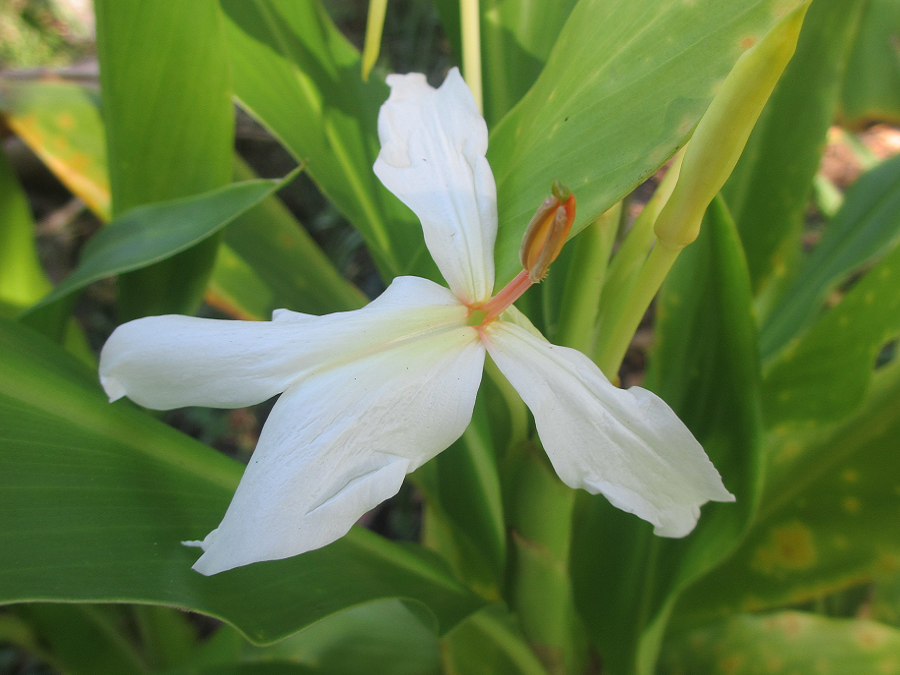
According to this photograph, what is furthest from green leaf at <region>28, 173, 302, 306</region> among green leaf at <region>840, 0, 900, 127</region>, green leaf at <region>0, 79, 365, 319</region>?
green leaf at <region>840, 0, 900, 127</region>

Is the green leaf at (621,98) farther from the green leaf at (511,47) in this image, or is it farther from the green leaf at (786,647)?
the green leaf at (786,647)

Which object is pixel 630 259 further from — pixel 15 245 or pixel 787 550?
pixel 15 245

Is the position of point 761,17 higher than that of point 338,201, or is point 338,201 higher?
point 761,17

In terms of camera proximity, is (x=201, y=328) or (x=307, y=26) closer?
(x=201, y=328)

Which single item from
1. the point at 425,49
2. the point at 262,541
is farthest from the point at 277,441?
the point at 425,49

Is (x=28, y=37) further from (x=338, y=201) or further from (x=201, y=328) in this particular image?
(x=201, y=328)

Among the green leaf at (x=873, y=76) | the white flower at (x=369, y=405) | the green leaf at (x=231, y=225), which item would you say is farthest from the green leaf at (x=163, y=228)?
the green leaf at (x=873, y=76)

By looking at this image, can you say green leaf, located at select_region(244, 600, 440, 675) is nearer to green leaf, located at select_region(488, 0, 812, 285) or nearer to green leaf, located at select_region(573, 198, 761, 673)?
green leaf, located at select_region(573, 198, 761, 673)
